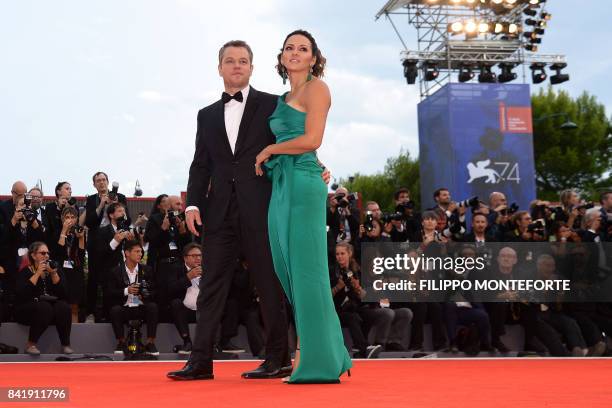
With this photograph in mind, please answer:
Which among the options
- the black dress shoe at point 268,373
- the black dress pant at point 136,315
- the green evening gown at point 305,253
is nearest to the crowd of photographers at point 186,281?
the black dress pant at point 136,315

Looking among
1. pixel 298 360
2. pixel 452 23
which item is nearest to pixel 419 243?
pixel 298 360

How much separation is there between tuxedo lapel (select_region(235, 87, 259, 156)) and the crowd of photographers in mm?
3986

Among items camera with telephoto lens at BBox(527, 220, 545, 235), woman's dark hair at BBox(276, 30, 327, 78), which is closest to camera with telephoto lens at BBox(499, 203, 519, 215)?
camera with telephoto lens at BBox(527, 220, 545, 235)

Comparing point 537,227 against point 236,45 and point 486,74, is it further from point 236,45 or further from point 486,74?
point 486,74

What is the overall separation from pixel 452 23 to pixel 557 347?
19.2 metres

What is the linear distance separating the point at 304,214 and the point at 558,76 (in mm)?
24619

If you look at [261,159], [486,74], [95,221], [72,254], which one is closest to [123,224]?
[95,221]

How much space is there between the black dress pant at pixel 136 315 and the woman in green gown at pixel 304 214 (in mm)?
4300

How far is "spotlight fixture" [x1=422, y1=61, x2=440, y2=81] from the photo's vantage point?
→ 85.8 feet

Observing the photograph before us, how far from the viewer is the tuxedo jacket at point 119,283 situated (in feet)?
26.5

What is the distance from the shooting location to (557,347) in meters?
8.27

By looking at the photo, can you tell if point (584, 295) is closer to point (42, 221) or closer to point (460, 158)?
point (42, 221)

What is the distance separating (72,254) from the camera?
8625mm

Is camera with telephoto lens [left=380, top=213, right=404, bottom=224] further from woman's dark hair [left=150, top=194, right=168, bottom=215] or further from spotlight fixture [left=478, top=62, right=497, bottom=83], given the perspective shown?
spotlight fixture [left=478, top=62, right=497, bottom=83]
